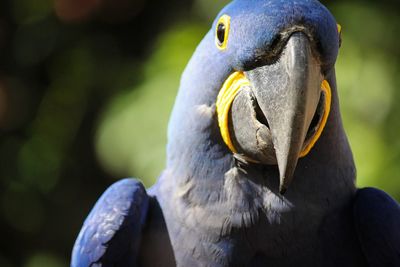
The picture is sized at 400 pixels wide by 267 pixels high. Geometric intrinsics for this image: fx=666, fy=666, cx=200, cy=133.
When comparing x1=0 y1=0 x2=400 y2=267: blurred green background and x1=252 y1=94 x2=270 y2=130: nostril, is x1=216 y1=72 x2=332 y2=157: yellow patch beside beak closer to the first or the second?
x1=252 y1=94 x2=270 y2=130: nostril

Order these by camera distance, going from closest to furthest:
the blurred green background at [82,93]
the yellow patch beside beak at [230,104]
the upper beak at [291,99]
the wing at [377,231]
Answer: the upper beak at [291,99] → the yellow patch beside beak at [230,104] → the wing at [377,231] → the blurred green background at [82,93]

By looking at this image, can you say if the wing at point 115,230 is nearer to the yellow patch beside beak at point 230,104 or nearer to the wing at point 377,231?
the yellow patch beside beak at point 230,104

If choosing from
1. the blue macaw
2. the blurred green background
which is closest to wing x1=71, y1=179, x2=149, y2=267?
the blue macaw

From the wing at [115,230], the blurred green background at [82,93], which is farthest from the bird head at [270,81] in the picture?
the blurred green background at [82,93]

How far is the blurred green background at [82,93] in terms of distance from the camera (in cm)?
303

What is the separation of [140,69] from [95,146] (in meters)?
0.46

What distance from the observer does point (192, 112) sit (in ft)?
4.76

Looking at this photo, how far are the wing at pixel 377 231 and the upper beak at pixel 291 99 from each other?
34cm

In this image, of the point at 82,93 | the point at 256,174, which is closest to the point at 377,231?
the point at 256,174

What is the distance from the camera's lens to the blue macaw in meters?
1.25

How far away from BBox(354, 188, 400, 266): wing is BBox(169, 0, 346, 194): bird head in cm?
24

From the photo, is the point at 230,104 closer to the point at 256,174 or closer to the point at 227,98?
the point at 227,98

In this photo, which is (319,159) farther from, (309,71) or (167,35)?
(167,35)

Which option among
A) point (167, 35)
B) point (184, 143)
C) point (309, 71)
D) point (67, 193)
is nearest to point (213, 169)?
point (184, 143)
